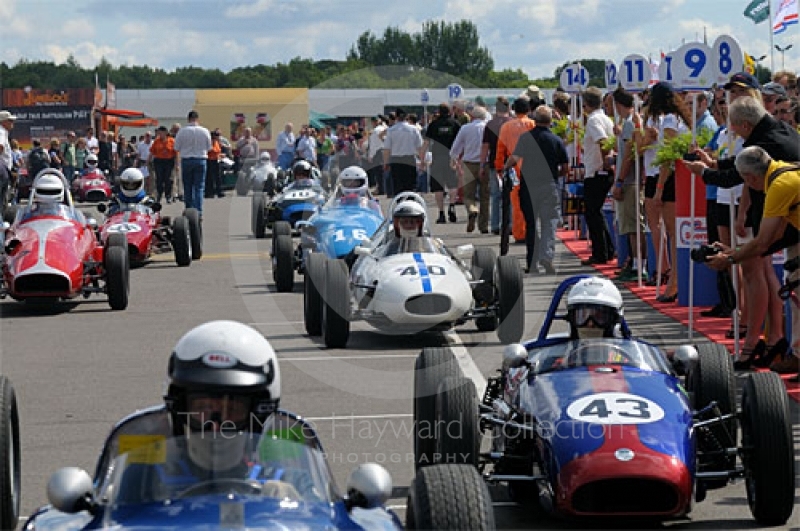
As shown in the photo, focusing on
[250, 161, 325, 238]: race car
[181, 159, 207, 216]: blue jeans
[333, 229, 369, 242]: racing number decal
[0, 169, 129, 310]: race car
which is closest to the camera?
[0, 169, 129, 310]: race car

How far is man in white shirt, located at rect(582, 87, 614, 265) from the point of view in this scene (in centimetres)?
2062

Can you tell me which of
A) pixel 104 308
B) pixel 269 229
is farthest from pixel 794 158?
pixel 269 229

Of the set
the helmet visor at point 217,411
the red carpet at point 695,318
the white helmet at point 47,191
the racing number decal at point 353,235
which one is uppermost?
the white helmet at point 47,191

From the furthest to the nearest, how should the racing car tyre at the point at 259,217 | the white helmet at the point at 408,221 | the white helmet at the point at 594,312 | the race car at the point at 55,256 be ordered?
the racing car tyre at the point at 259,217, the race car at the point at 55,256, the white helmet at the point at 408,221, the white helmet at the point at 594,312

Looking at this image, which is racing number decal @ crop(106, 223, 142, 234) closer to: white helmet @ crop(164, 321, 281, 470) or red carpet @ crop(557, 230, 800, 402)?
red carpet @ crop(557, 230, 800, 402)

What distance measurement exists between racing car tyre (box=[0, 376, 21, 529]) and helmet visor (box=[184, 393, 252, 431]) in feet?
5.76

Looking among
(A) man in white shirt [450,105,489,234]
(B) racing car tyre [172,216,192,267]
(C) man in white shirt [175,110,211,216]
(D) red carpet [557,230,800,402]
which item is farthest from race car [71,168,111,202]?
(D) red carpet [557,230,800,402]

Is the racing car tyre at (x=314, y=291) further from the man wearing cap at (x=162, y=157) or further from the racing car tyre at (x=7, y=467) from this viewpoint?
the man wearing cap at (x=162, y=157)

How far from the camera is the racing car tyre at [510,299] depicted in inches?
575

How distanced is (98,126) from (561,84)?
1572 inches

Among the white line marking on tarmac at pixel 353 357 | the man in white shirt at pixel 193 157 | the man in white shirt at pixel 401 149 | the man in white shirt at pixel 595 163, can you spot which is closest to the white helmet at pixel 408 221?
the white line marking on tarmac at pixel 353 357

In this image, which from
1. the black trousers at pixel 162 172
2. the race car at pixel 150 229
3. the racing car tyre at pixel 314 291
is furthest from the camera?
the black trousers at pixel 162 172

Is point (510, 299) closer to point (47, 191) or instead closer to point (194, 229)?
point (47, 191)

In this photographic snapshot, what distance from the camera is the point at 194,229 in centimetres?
2406
